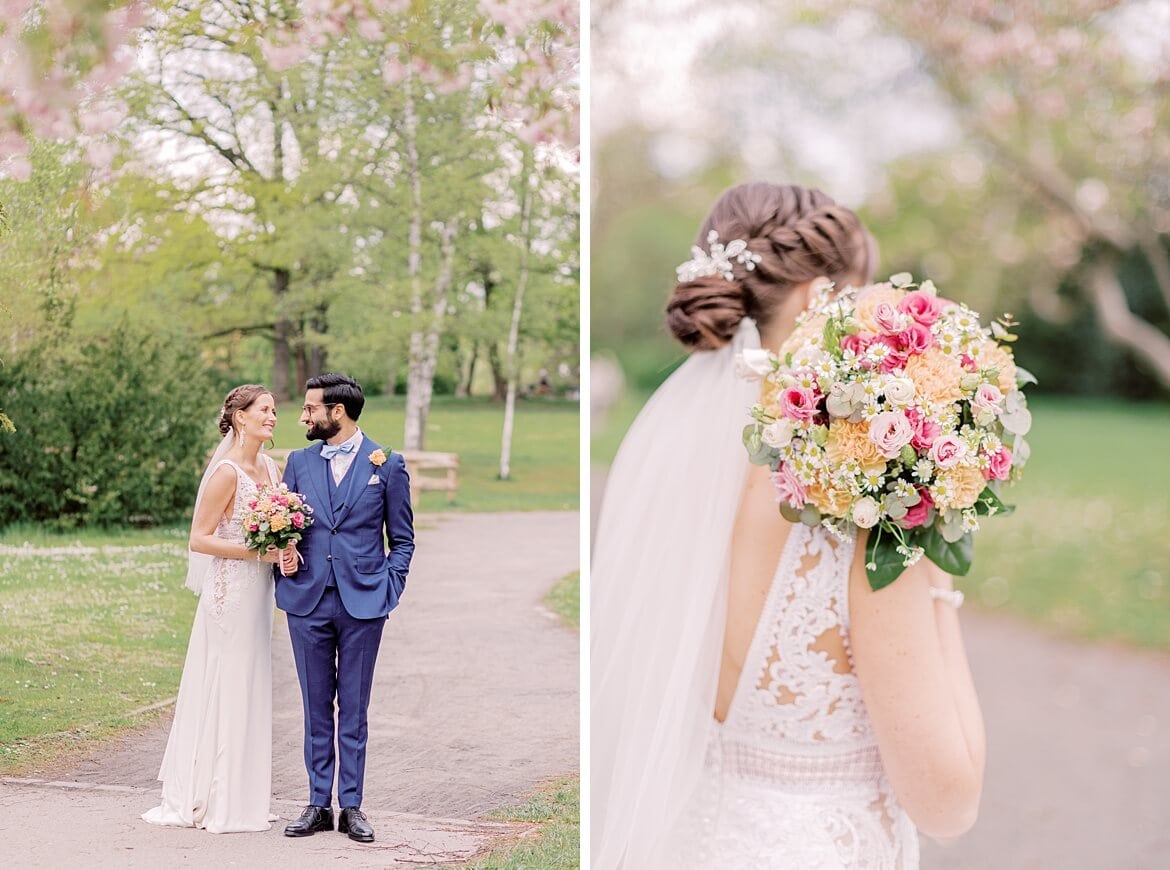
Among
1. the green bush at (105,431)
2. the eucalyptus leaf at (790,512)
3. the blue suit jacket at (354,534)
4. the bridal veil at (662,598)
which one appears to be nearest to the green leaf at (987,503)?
the eucalyptus leaf at (790,512)

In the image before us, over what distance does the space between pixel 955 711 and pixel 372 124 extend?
7.62 feet

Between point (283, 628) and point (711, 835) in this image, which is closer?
point (711, 835)

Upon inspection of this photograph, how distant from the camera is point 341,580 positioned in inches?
110

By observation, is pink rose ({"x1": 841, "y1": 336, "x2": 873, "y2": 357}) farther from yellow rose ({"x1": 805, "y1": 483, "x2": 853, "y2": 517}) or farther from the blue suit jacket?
the blue suit jacket

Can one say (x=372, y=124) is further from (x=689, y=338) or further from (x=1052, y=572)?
(x=1052, y=572)

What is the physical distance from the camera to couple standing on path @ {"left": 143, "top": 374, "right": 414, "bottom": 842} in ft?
9.17

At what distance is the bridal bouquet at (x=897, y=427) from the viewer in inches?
72.1

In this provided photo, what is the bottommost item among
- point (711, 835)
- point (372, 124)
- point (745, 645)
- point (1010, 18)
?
point (711, 835)

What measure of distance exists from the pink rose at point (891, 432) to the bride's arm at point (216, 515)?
1.69 m

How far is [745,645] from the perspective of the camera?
79.6 inches

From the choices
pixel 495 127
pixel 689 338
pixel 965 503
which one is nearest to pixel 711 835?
pixel 965 503

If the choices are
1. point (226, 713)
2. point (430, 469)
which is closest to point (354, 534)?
point (430, 469)

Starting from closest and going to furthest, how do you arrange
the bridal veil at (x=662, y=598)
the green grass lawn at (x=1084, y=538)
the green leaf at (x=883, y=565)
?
the green leaf at (x=883, y=565), the bridal veil at (x=662, y=598), the green grass lawn at (x=1084, y=538)

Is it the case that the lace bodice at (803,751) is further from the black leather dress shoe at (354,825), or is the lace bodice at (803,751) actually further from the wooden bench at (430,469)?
the wooden bench at (430,469)
